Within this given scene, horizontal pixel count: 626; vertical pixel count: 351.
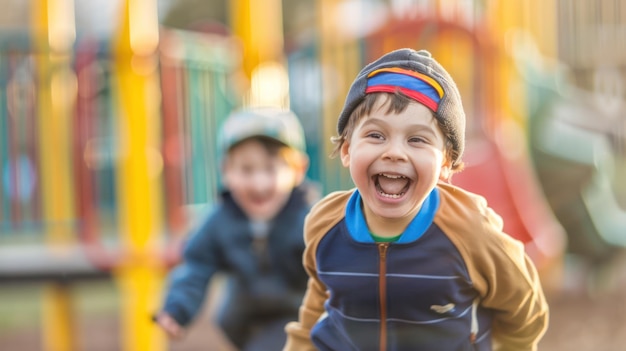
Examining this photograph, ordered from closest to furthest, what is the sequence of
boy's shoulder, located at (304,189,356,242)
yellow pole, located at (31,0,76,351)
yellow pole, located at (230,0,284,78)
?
boy's shoulder, located at (304,189,356,242)
yellow pole, located at (31,0,76,351)
yellow pole, located at (230,0,284,78)

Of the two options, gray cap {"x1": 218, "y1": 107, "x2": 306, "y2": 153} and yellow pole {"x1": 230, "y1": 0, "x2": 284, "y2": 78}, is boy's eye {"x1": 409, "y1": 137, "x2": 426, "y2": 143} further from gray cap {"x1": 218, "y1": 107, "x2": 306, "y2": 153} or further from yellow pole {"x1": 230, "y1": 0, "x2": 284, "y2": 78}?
yellow pole {"x1": 230, "y1": 0, "x2": 284, "y2": 78}

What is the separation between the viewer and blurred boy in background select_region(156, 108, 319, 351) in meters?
3.00

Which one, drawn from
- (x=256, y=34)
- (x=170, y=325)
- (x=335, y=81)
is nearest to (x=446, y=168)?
(x=170, y=325)

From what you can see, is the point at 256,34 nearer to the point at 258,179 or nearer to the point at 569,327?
the point at 258,179

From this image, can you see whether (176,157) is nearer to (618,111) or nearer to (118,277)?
(118,277)

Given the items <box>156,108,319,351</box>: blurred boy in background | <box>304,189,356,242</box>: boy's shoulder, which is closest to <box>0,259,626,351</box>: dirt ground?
<box>156,108,319,351</box>: blurred boy in background

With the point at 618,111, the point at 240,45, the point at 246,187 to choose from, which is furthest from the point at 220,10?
the point at 246,187

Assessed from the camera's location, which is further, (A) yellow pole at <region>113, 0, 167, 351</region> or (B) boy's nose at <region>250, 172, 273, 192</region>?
(A) yellow pole at <region>113, 0, 167, 351</region>

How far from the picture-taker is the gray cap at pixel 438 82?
1687 millimetres

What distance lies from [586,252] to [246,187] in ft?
15.0

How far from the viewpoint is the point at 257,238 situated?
3.04m

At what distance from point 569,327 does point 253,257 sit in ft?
12.1

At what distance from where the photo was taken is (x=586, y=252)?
6926mm

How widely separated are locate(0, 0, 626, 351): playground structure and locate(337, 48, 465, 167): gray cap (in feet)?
9.59
